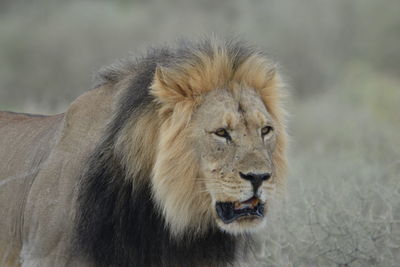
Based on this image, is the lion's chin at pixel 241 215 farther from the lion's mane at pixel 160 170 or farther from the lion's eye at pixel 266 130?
the lion's eye at pixel 266 130

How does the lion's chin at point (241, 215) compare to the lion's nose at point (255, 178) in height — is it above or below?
below

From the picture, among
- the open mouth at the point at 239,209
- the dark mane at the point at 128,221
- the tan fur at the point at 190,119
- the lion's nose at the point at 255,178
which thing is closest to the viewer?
the lion's nose at the point at 255,178

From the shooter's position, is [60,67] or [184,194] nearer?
[184,194]

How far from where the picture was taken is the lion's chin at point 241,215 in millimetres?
5086

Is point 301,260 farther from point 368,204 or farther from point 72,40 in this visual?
point 72,40

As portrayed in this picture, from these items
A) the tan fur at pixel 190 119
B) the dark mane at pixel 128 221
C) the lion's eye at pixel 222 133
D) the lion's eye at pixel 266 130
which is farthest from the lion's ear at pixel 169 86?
the lion's eye at pixel 266 130

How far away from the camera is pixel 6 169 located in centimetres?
641

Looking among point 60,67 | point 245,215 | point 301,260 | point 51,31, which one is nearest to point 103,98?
point 245,215

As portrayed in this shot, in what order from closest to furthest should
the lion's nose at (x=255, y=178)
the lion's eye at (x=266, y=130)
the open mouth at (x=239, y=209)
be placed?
1. the lion's nose at (x=255, y=178)
2. the open mouth at (x=239, y=209)
3. the lion's eye at (x=266, y=130)

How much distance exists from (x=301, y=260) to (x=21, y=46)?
1768 centimetres

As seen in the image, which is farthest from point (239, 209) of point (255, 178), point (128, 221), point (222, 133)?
point (128, 221)

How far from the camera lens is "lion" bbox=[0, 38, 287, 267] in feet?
16.9

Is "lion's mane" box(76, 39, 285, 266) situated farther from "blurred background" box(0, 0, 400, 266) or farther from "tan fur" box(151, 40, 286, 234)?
"blurred background" box(0, 0, 400, 266)

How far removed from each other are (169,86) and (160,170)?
48 cm
